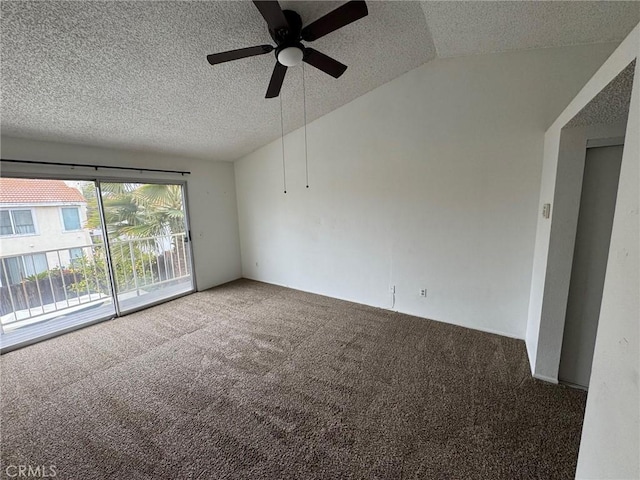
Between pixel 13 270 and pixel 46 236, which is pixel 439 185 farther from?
pixel 13 270

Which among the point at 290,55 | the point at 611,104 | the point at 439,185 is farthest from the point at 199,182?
the point at 611,104

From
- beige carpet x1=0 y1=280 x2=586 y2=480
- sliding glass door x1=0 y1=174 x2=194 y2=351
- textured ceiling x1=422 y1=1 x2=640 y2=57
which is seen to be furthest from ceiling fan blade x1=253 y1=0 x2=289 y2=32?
sliding glass door x1=0 y1=174 x2=194 y2=351

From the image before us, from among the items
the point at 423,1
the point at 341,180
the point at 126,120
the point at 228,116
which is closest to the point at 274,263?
the point at 341,180

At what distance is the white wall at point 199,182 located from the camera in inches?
114

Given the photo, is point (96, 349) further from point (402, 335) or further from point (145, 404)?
point (402, 335)

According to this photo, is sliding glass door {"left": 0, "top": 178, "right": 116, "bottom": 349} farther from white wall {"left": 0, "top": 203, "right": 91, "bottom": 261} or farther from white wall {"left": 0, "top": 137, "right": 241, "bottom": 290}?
white wall {"left": 0, "top": 137, "right": 241, "bottom": 290}

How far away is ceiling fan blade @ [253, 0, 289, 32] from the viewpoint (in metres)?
1.46

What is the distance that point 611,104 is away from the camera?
1.47 m

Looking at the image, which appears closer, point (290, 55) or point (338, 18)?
point (338, 18)

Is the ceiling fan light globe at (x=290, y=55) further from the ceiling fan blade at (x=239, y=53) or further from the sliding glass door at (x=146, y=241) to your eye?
the sliding glass door at (x=146, y=241)

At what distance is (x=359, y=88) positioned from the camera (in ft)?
10.5

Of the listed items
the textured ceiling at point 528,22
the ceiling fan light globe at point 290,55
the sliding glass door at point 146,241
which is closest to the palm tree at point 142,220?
the sliding glass door at point 146,241

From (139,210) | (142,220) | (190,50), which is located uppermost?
(190,50)

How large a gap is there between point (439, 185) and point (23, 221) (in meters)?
4.68
